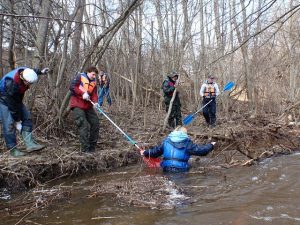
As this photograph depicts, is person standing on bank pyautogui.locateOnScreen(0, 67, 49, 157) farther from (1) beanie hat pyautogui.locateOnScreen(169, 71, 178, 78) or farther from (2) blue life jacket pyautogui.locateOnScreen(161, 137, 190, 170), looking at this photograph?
(1) beanie hat pyautogui.locateOnScreen(169, 71, 178, 78)

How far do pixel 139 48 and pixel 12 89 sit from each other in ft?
15.4

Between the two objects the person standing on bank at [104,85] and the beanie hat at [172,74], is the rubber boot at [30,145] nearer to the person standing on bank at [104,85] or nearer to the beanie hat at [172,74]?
the beanie hat at [172,74]

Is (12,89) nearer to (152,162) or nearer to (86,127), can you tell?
(86,127)

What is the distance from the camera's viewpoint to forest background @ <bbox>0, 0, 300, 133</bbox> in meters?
7.04

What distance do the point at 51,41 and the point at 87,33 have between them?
3.43m

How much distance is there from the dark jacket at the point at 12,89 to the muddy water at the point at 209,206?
1.68 meters

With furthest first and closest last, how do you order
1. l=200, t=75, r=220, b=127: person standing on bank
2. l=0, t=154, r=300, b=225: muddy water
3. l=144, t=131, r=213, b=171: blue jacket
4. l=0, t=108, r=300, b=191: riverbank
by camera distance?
l=200, t=75, r=220, b=127: person standing on bank, l=144, t=131, r=213, b=171: blue jacket, l=0, t=108, r=300, b=191: riverbank, l=0, t=154, r=300, b=225: muddy water

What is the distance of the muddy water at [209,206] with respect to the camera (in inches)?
183

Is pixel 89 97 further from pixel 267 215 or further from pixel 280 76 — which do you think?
pixel 280 76

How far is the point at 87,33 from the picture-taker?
41.0ft

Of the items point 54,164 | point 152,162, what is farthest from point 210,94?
point 54,164

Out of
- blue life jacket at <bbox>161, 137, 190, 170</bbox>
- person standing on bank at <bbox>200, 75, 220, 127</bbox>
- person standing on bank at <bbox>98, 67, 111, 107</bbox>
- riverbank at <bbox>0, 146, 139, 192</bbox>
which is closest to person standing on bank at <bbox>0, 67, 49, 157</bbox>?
riverbank at <bbox>0, 146, 139, 192</bbox>

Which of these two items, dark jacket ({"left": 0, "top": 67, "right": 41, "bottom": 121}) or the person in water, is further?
the person in water

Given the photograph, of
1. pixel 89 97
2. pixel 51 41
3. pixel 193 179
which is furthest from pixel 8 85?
pixel 193 179
